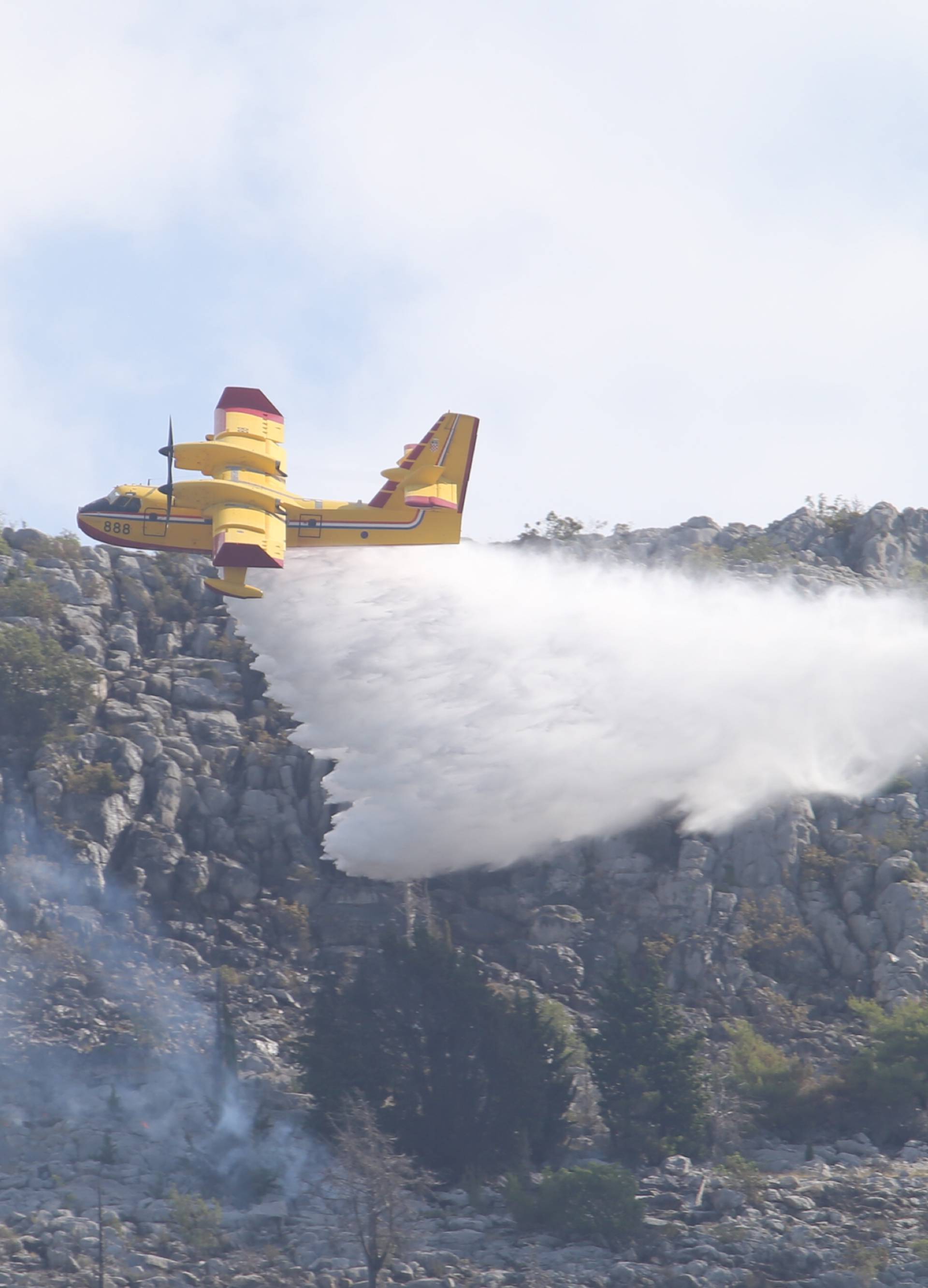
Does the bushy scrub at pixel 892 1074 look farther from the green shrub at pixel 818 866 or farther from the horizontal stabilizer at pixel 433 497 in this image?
the horizontal stabilizer at pixel 433 497

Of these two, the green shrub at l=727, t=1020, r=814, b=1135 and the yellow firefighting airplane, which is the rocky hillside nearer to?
the green shrub at l=727, t=1020, r=814, b=1135

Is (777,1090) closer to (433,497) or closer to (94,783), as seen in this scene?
(433,497)

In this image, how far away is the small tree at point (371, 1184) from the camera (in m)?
40.0

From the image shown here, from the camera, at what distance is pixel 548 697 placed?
5259cm

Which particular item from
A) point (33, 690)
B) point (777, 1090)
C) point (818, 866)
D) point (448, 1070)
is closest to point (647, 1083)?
point (777, 1090)

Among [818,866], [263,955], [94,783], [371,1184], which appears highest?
[94,783]

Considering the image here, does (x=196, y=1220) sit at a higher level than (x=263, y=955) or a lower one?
lower

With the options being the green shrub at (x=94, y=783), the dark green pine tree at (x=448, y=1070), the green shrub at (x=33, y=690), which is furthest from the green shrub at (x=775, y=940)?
the green shrub at (x=33, y=690)

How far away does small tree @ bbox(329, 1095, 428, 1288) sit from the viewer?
39969 mm

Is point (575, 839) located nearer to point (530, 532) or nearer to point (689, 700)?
point (689, 700)

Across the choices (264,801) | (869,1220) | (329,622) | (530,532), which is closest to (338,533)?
(329,622)

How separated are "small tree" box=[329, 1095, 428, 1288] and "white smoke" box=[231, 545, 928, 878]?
30.2 feet

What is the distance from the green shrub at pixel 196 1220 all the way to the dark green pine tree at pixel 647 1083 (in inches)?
376

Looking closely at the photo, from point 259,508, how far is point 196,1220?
743 inches
